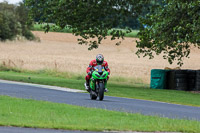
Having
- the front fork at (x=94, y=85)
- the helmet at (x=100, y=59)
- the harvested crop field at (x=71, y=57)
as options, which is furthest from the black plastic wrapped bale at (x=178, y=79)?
the helmet at (x=100, y=59)

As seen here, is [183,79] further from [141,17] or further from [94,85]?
[94,85]

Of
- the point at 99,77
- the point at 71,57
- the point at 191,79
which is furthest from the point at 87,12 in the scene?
the point at 71,57

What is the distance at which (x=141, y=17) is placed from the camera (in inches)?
1208

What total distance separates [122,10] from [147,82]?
25.8 feet

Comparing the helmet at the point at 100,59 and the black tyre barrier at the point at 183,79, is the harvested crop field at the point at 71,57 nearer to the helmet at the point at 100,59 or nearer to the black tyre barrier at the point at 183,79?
the black tyre barrier at the point at 183,79

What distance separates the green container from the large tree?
1316 millimetres

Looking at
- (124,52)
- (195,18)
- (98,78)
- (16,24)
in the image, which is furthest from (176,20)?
(16,24)

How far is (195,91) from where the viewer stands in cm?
2983

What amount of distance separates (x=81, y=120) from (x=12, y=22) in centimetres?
6840

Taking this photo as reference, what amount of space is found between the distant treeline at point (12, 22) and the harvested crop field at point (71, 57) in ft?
8.14

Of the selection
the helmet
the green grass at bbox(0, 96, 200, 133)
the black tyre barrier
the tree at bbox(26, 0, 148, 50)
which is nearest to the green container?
the black tyre barrier

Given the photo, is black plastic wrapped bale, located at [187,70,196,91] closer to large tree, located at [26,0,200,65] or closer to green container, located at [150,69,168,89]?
green container, located at [150,69,168,89]

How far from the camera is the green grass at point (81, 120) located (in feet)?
39.4

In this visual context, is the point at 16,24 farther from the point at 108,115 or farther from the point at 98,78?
the point at 108,115
